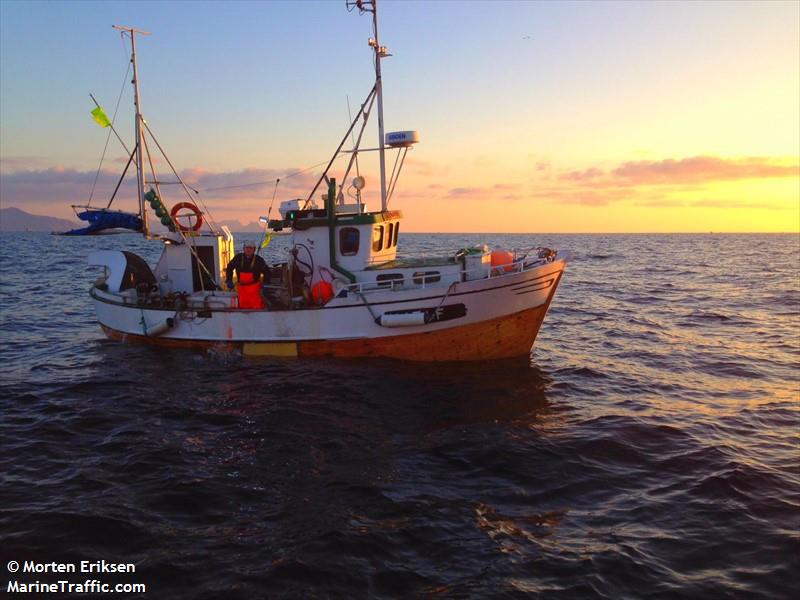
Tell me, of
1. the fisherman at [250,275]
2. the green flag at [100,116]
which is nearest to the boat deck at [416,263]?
the fisherman at [250,275]

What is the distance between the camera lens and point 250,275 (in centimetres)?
1442

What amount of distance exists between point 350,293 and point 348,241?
179cm

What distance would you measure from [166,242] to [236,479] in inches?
429

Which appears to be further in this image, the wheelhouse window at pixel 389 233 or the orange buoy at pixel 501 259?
the wheelhouse window at pixel 389 233

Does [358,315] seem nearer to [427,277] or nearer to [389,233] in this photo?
[427,277]

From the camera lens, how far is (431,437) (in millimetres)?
10125

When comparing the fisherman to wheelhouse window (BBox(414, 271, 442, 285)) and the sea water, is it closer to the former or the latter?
the sea water

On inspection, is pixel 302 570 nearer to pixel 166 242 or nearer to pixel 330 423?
pixel 330 423

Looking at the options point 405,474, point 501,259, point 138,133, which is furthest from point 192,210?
point 405,474

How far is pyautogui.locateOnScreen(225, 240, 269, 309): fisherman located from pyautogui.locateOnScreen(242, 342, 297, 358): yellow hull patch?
1.01 meters

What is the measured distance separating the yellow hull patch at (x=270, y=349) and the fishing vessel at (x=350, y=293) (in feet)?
0.09

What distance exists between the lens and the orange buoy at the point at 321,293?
1466 cm

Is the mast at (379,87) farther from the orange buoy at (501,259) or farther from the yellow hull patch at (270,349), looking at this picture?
the yellow hull patch at (270,349)

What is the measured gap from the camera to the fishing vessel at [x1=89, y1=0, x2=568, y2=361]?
550 inches
